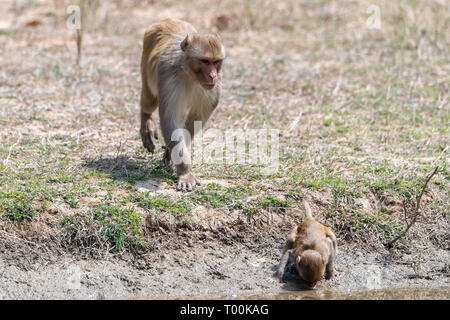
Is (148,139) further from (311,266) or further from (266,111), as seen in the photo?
(311,266)

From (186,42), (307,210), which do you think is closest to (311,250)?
(307,210)

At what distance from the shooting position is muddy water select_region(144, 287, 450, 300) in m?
5.97

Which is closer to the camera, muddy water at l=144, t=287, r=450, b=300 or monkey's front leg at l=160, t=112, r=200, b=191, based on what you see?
muddy water at l=144, t=287, r=450, b=300

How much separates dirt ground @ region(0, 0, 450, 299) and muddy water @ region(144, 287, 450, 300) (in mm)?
42

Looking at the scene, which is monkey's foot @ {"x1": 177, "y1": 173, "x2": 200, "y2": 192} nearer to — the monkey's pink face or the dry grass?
the dry grass

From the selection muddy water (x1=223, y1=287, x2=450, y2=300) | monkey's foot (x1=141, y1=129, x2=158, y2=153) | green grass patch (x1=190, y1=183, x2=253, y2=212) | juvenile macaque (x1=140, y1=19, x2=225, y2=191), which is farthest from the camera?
monkey's foot (x1=141, y1=129, x2=158, y2=153)

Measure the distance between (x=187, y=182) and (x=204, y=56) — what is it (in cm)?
126

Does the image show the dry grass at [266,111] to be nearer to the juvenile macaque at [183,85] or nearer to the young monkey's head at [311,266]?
the juvenile macaque at [183,85]

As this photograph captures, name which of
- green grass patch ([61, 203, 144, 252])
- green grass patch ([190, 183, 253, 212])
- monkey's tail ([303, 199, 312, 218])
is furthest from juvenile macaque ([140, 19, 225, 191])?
monkey's tail ([303, 199, 312, 218])

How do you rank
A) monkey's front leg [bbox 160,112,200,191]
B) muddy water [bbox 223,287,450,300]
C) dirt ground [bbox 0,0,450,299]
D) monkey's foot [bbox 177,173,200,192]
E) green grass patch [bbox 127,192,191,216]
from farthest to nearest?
monkey's front leg [bbox 160,112,200,191] < monkey's foot [bbox 177,173,200,192] < green grass patch [bbox 127,192,191,216] < dirt ground [bbox 0,0,450,299] < muddy water [bbox 223,287,450,300]

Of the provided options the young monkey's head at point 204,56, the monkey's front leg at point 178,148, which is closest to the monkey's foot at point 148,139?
the monkey's front leg at point 178,148

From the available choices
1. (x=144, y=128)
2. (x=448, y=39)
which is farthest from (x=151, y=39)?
(x=448, y=39)

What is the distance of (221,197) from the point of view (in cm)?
676
